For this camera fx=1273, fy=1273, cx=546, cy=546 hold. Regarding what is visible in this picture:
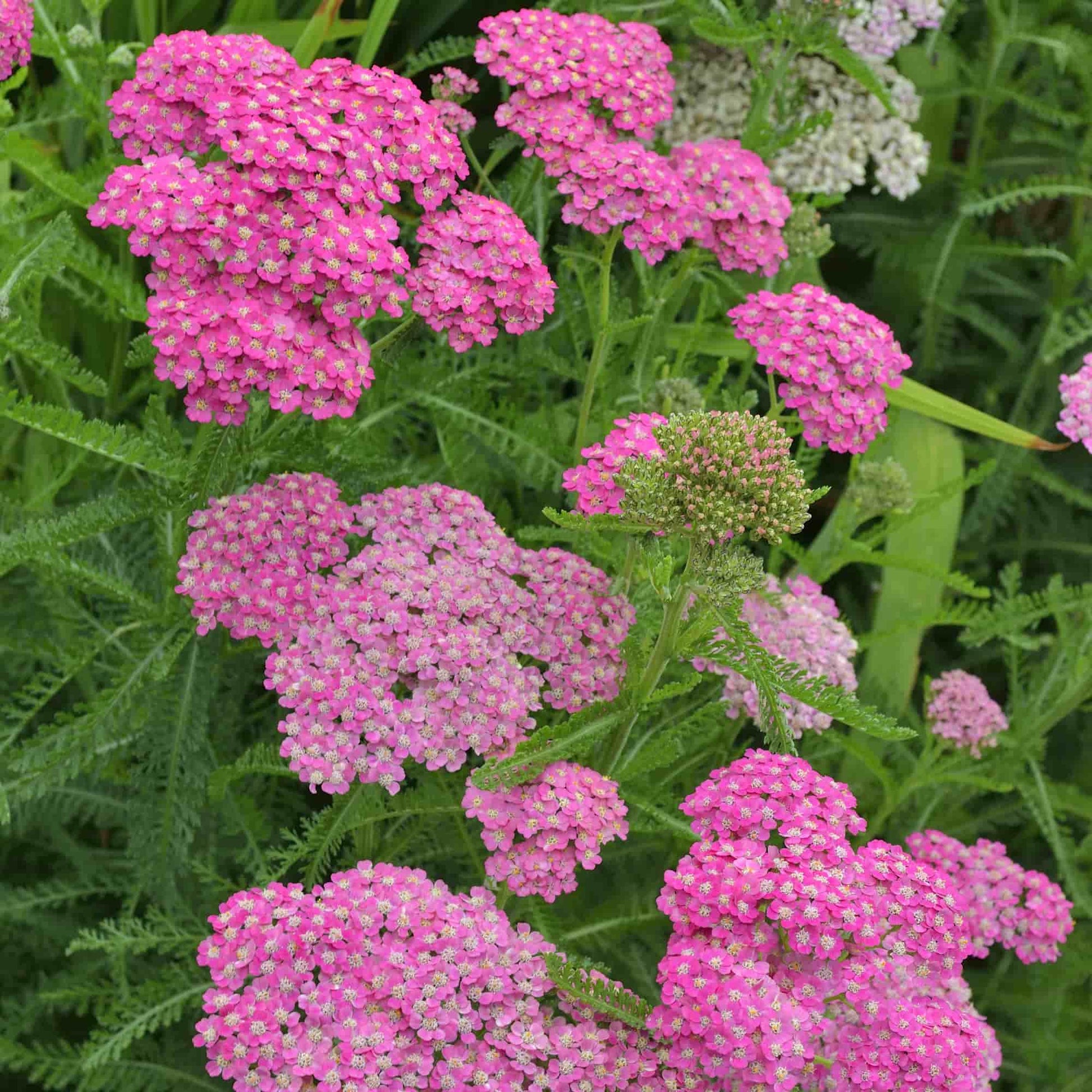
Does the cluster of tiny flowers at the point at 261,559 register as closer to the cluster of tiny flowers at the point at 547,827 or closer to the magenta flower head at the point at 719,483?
the cluster of tiny flowers at the point at 547,827

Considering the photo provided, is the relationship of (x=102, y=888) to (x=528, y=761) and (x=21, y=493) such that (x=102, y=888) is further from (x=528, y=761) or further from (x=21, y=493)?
(x=528, y=761)

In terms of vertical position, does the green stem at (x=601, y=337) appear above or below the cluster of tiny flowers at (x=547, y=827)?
above

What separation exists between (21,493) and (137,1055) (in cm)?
112

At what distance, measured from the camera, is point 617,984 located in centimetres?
181

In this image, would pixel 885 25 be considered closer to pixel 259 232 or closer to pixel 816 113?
pixel 816 113

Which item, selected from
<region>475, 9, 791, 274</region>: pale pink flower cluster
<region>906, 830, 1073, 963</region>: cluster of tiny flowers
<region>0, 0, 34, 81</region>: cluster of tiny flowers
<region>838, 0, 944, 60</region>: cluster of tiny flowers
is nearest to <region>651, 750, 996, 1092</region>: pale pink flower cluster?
<region>906, 830, 1073, 963</region>: cluster of tiny flowers

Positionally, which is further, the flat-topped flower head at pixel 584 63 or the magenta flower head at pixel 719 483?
the flat-topped flower head at pixel 584 63

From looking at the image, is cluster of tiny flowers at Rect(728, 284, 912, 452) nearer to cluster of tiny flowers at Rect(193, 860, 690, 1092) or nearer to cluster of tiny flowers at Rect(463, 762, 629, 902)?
cluster of tiny flowers at Rect(463, 762, 629, 902)

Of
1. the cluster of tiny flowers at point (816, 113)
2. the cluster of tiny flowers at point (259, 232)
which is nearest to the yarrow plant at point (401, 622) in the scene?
the cluster of tiny flowers at point (259, 232)

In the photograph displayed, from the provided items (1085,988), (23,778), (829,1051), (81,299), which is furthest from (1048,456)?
(23,778)

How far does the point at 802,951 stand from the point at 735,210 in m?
1.31

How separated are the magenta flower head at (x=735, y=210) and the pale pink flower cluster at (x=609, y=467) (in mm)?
471

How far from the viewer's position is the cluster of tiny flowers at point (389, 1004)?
1.60 meters

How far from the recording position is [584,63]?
2.33 metres
